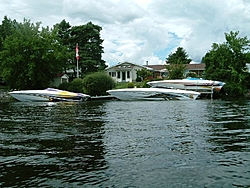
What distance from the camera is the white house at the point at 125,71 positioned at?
205 feet

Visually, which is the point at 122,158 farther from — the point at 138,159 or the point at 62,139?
the point at 62,139

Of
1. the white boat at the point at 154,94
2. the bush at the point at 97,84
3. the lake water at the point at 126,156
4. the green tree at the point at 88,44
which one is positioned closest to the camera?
the lake water at the point at 126,156

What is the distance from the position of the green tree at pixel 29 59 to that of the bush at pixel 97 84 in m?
5.67

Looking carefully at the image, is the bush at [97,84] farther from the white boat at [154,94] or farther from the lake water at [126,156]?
the lake water at [126,156]

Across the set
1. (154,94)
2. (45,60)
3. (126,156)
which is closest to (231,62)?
(154,94)

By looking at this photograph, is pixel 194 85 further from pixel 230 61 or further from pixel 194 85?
pixel 230 61

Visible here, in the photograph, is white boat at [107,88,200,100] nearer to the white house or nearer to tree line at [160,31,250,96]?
tree line at [160,31,250,96]

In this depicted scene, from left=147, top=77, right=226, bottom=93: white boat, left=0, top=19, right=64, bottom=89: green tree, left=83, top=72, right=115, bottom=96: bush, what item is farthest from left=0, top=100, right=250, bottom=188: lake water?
left=0, top=19, right=64, bottom=89: green tree

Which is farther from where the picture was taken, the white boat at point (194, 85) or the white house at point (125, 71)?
the white house at point (125, 71)

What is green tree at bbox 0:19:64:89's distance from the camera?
130ft

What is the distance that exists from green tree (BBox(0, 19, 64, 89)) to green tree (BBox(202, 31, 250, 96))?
2032 cm

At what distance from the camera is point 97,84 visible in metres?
38.9

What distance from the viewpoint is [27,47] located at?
40562 mm

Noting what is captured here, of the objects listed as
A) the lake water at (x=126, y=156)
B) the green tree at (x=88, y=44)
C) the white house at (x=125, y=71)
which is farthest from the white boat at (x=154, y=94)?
the white house at (x=125, y=71)
